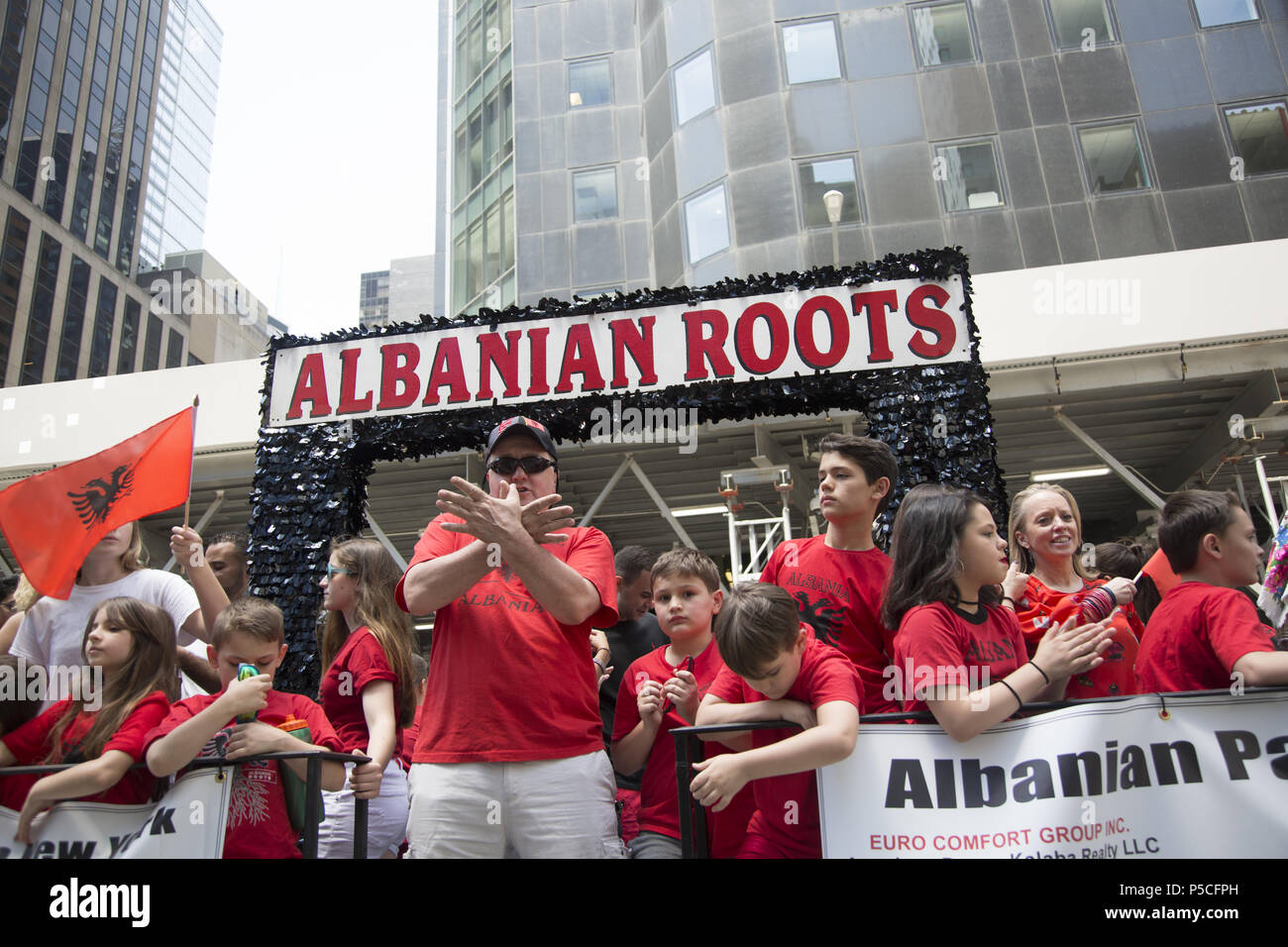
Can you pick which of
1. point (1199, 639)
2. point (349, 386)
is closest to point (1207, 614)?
point (1199, 639)

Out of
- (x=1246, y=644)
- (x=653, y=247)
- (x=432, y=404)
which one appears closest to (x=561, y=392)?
(x=432, y=404)

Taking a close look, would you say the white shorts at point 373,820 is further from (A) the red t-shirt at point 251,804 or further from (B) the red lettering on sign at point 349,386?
(B) the red lettering on sign at point 349,386

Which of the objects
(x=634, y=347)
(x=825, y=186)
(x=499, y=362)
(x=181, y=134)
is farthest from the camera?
(x=181, y=134)

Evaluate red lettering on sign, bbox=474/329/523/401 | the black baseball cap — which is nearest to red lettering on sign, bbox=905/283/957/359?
red lettering on sign, bbox=474/329/523/401

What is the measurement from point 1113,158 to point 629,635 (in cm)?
1651

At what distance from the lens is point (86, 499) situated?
14.9ft

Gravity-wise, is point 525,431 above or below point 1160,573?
above

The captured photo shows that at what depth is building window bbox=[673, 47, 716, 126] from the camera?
18.1m

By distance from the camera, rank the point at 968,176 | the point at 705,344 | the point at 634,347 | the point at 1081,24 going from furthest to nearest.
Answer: the point at 1081,24 → the point at 968,176 → the point at 634,347 → the point at 705,344

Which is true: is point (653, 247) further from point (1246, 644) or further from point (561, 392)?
point (1246, 644)

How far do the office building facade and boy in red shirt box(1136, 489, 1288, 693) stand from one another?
1381 centimetres

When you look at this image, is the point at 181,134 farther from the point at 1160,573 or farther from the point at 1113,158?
the point at 1160,573

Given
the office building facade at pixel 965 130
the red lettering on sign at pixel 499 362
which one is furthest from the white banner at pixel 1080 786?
the office building facade at pixel 965 130

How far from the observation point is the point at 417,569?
2.94 metres
